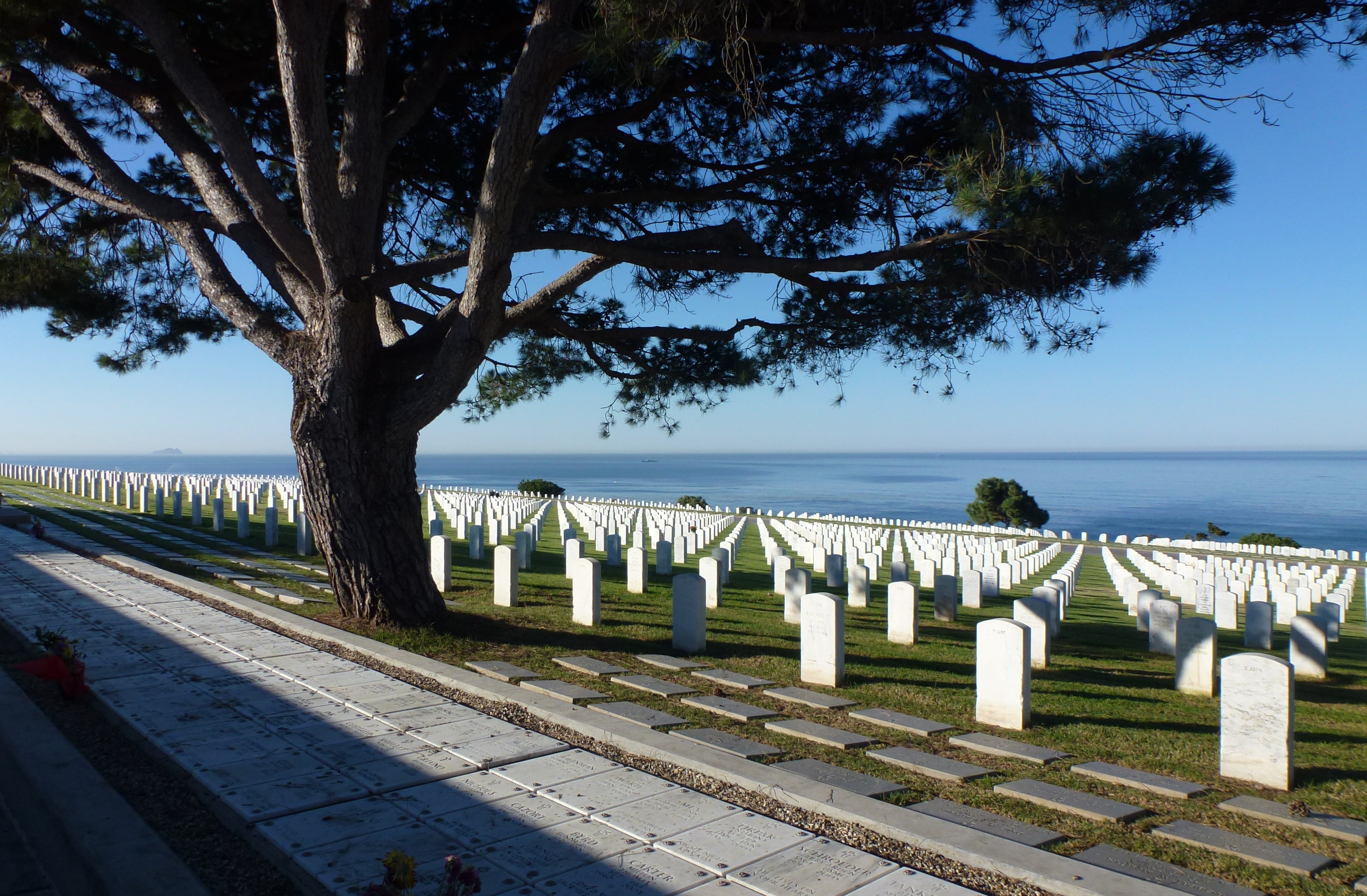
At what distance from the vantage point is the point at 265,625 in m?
7.46

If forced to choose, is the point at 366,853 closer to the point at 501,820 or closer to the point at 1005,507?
the point at 501,820

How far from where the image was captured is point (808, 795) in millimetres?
3602

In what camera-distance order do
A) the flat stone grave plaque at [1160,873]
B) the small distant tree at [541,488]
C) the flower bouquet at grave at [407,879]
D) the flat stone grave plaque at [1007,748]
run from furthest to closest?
the small distant tree at [541,488] < the flat stone grave plaque at [1007,748] < the flat stone grave plaque at [1160,873] < the flower bouquet at grave at [407,879]

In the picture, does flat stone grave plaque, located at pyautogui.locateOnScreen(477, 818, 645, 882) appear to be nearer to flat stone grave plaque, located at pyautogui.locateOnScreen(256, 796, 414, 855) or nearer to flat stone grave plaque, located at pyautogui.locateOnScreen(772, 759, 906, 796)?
flat stone grave plaque, located at pyautogui.locateOnScreen(256, 796, 414, 855)

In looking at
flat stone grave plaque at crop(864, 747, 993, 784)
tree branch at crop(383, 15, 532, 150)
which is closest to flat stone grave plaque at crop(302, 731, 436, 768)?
flat stone grave plaque at crop(864, 747, 993, 784)

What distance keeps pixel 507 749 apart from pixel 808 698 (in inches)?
87.7

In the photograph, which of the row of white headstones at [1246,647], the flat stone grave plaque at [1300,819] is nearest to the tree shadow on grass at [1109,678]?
the row of white headstones at [1246,647]

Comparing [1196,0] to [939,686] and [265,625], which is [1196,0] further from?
[265,625]

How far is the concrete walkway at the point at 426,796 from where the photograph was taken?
287 centimetres

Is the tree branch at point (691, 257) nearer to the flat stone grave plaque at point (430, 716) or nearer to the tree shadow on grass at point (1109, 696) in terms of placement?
the tree shadow on grass at point (1109, 696)

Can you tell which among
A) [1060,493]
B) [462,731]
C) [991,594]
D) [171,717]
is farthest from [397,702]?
[1060,493]

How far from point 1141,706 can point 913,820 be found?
3591 millimetres

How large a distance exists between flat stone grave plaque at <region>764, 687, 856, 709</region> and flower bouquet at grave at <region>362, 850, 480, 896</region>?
338 cm

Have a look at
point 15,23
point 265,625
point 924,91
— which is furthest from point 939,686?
point 15,23
